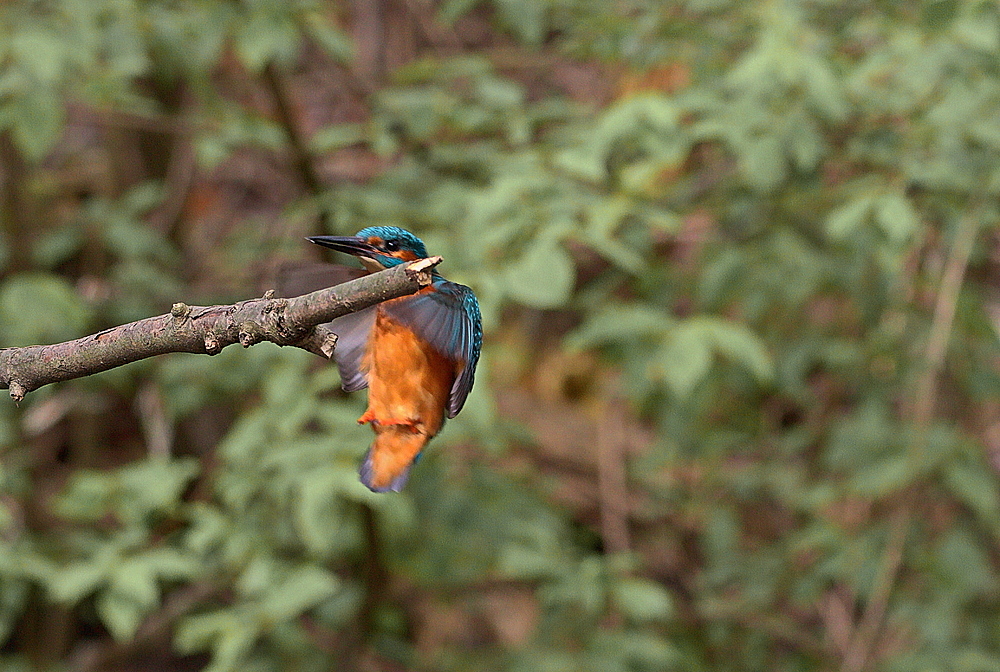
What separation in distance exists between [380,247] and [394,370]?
126 millimetres

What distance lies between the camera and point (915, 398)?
109 inches

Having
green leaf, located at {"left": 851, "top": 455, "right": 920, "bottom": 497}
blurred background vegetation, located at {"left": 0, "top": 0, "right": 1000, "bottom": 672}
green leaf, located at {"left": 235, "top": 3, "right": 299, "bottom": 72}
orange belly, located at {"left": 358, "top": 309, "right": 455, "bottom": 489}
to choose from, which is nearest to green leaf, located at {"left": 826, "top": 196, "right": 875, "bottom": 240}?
blurred background vegetation, located at {"left": 0, "top": 0, "right": 1000, "bottom": 672}

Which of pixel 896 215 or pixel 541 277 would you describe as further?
pixel 896 215

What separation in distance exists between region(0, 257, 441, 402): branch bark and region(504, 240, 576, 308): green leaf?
122 cm

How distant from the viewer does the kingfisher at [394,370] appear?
104cm

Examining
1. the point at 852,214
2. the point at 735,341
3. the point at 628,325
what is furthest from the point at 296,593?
the point at 852,214

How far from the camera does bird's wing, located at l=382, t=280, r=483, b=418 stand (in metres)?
0.95

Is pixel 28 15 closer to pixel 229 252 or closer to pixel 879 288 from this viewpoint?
pixel 229 252

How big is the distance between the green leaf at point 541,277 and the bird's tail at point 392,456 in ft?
3.13

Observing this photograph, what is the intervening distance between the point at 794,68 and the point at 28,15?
1.61m

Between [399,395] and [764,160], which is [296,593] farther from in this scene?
[764,160]

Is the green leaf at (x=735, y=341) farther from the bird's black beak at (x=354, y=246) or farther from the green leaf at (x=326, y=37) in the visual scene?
the bird's black beak at (x=354, y=246)

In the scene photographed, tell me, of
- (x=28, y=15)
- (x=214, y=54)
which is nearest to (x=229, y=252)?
(x=214, y=54)

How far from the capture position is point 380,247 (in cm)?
110
